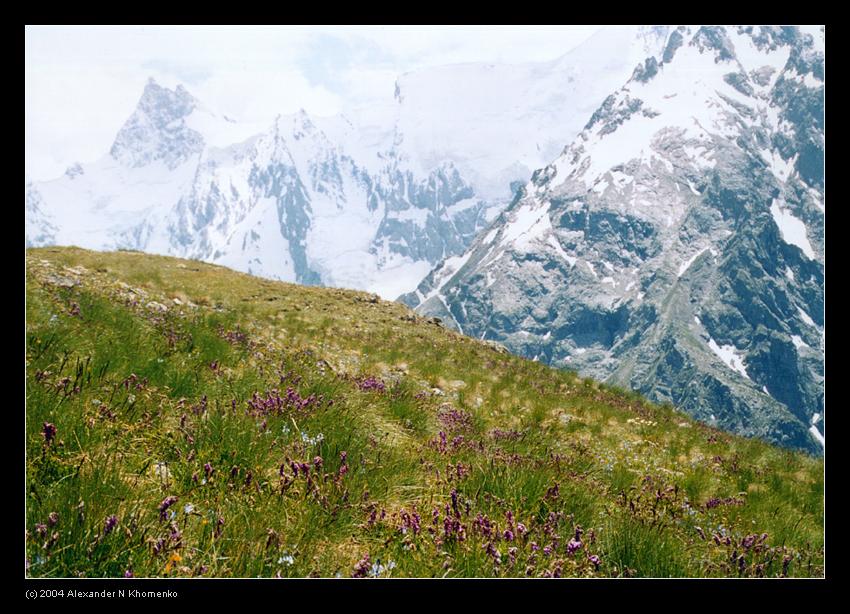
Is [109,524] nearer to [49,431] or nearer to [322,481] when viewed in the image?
[49,431]

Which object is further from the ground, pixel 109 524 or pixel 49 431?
pixel 49 431

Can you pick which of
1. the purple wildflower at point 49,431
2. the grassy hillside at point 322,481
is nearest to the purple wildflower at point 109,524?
the grassy hillside at point 322,481

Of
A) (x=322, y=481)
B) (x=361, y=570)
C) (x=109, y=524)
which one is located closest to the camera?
(x=109, y=524)

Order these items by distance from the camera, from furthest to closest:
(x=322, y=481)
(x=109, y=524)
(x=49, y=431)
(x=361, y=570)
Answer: (x=322, y=481), (x=49, y=431), (x=361, y=570), (x=109, y=524)

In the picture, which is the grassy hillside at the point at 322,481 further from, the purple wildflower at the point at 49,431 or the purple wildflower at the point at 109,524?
the purple wildflower at the point at 49,431

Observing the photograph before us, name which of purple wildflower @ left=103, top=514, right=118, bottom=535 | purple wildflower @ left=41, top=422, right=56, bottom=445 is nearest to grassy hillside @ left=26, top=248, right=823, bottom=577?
purple wildflower @ left=103, top=514, right=118, bottom=535

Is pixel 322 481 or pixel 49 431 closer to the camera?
pixel 49 431

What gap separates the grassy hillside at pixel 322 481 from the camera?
13.0 ft

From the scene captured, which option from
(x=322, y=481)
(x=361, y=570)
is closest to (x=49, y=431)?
(x=322, y=481)

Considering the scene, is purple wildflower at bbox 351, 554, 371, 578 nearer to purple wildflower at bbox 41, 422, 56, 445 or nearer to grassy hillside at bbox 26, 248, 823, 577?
grassy hillside at bbox 26, 248, 823, 577

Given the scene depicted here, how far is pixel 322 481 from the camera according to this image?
5.14 meters
